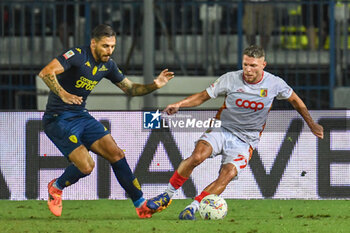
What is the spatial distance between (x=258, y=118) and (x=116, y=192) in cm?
209

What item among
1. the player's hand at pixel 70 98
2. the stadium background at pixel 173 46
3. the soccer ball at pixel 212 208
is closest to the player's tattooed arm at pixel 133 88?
the player's hand at pixel 70 98

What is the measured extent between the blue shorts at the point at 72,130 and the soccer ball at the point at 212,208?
117 cm

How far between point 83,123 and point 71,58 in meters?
0.67

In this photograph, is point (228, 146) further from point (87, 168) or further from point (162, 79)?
point (87, 168)

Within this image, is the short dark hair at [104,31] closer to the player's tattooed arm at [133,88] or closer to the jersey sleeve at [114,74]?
the jersey sleeve at [114,74]

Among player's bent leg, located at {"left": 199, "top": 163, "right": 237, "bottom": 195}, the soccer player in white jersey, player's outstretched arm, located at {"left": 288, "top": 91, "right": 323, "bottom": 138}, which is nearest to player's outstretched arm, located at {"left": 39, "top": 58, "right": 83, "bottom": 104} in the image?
the soccer player in white jersey

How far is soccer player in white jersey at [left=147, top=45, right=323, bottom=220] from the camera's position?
803 centimetres

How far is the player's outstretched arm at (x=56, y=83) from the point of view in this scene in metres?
7.42

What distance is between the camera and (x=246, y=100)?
27.1 feet

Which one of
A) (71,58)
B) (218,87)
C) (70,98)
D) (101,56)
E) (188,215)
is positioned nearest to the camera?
(70,98)

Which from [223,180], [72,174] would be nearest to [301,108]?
[223,180]

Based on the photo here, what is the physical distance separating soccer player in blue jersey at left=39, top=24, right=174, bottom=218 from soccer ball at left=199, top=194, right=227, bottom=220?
55cm

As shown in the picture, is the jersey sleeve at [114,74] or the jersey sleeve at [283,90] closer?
the jersey sleeve at [114,74]

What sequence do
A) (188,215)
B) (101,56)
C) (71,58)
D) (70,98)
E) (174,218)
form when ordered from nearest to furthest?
(70,98) < (188,215) < (71,58) < (101,56) < (174,218)
